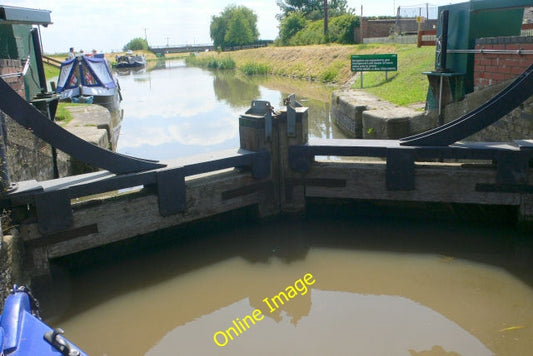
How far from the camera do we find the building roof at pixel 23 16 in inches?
175

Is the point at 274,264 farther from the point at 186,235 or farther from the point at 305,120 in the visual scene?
the point at 305,120

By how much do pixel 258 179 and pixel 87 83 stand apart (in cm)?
1231

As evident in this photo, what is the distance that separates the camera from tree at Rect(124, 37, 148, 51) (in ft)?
341

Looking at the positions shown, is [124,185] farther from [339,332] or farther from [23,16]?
[339,332]

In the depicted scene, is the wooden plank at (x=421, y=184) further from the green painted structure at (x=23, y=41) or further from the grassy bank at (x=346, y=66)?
the grassy bank at (x=346, y=66)

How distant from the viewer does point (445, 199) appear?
5.04 meters

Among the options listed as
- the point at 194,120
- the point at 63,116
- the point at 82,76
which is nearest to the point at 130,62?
the point at 82,76

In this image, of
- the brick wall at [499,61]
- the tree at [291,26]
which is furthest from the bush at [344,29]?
the brick wall at [499,61]

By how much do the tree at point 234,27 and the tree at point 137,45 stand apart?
3105 centimetres

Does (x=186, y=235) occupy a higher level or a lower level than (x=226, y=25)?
lower

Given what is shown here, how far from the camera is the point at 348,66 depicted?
76.9 ft

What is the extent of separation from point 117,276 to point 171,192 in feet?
2.95

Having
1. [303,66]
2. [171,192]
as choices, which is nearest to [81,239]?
[171,192]

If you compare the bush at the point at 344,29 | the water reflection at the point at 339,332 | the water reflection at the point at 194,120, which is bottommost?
the water reflection at the point at 339,332
